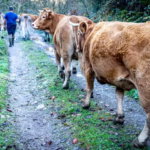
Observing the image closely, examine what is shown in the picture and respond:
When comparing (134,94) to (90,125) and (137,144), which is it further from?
(137,144)

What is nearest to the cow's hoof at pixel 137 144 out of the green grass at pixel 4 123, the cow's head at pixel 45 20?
the green grass at pixel 4 123

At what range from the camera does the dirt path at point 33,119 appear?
379 cm

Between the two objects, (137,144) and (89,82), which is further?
(89,82)

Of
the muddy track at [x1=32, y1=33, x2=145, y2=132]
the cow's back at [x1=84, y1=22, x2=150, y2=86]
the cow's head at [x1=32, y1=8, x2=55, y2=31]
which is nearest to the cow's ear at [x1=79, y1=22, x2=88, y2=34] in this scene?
the cow's back at [x1=84, y1=22, x2=150, y2=86]

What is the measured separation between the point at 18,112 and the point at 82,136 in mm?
2012

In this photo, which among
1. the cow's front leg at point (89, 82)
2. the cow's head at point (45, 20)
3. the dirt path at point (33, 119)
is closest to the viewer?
the dirt path at point (33, 119)

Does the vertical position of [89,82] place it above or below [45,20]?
below

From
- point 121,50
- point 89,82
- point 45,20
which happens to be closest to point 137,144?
point 121,50

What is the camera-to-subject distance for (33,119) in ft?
15.7

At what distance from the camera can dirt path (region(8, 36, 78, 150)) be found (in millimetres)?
3793

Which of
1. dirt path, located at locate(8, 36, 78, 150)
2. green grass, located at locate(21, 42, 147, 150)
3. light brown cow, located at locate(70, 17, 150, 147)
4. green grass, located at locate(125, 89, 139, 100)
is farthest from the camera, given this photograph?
green grass, located at locate(125, 89, 139, 100)

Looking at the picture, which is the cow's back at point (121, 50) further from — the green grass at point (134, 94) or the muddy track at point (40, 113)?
the green grass at point (134, 94)

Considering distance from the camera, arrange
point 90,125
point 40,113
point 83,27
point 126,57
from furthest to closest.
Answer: point 40,113
point 83,27
point 90,125
point 126,57

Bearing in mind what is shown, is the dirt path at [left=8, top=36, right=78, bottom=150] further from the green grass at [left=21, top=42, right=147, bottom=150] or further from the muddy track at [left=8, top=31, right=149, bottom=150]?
the green grass at [left=21, top=42, right=147, bottom=150]
